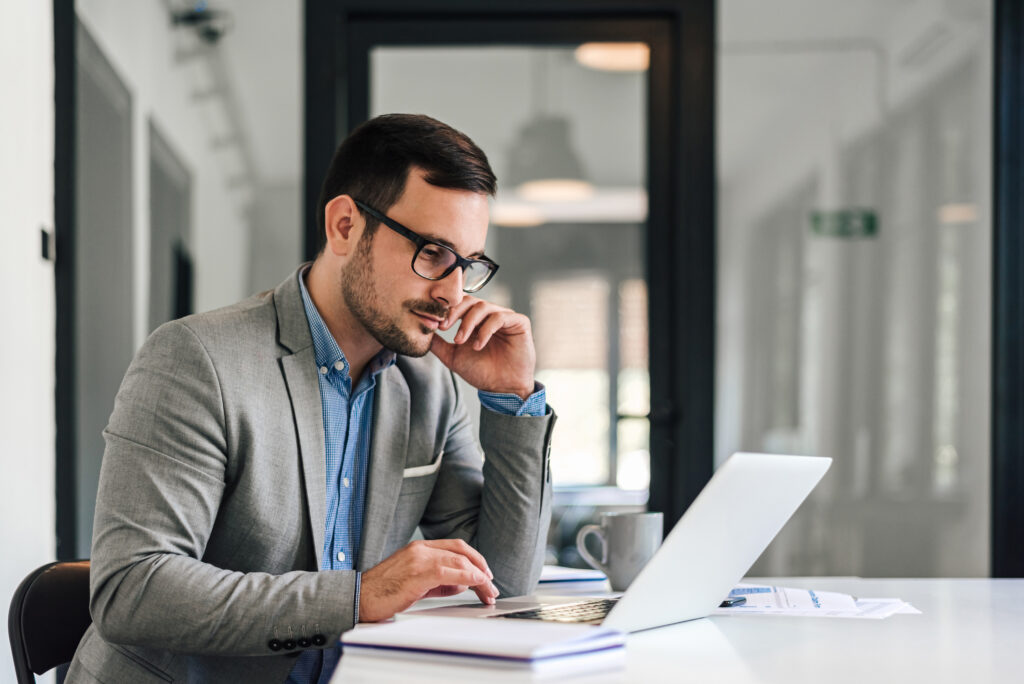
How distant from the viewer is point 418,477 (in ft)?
5.71

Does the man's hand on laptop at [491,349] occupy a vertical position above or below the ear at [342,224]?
below

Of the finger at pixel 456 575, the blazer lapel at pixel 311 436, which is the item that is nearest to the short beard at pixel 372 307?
the blazer lapel at pixel 311 436

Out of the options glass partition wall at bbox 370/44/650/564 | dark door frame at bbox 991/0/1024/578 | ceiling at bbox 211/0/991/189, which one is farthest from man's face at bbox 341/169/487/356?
dark door frame at bbox 991/0/1024/578

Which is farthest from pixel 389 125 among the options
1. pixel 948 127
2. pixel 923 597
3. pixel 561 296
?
pixel 948 127

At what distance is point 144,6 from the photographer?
3.36m

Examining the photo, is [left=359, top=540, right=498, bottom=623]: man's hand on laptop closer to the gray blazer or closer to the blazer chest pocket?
the gray blazer

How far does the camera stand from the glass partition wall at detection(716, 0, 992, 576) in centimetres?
350

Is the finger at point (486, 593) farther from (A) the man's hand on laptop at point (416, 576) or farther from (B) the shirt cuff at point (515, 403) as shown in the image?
(B) the shirt cuff at point (515, 403)

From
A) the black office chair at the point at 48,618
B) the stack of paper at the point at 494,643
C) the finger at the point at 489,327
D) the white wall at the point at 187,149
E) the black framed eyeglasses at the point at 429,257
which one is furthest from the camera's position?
the white wall at the point at 187,149

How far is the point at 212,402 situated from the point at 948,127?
289 centimetres

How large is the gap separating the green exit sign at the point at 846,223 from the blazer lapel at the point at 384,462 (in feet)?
7.13

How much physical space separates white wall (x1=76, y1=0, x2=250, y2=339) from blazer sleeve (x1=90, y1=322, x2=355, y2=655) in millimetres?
2008

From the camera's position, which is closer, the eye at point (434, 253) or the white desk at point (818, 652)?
the white desk at point (818, 652)

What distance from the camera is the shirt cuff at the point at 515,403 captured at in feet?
5.81
